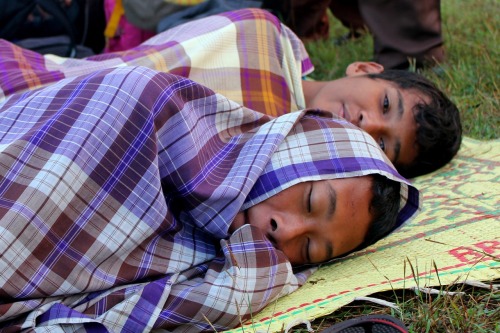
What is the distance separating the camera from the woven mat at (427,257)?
1672 millimetres

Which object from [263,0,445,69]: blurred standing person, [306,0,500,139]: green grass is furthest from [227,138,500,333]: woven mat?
[263,0,445,69]: blurred standing person

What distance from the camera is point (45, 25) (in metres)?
3.43

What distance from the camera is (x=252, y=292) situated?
169cm

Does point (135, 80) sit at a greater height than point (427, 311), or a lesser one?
greater

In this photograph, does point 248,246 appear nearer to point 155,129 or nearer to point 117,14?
point 155,129

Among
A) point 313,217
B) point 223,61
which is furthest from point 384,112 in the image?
point 313,217

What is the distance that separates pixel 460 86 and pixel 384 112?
824 millimetres

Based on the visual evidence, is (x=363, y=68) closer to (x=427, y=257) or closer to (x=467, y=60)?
(x=467, y=60)

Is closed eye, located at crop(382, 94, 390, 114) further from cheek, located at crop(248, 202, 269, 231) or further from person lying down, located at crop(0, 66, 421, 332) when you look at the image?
cheek, located at crop(248, 202, 269, 231)

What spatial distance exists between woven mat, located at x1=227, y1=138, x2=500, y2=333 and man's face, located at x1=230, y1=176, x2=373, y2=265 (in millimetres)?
93

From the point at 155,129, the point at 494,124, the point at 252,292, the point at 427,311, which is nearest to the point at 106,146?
the point at 155,129

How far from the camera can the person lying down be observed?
1.60 metres

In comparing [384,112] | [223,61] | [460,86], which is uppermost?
[223,61]

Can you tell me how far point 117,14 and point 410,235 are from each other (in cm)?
227
